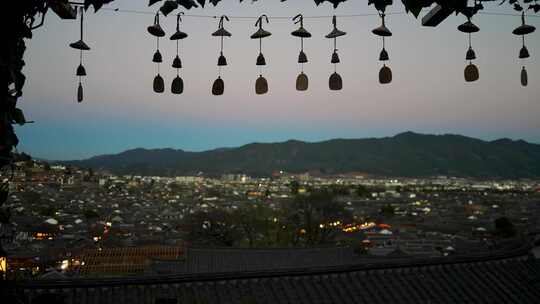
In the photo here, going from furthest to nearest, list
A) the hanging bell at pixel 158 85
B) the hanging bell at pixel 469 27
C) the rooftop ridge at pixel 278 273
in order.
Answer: the rooftop ridge at pixel 278 273 → the hanging bell at pixel 158 85 → the hanging bell at pixel 469 27

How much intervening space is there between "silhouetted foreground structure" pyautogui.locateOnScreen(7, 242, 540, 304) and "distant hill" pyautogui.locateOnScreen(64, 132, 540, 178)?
7318cm

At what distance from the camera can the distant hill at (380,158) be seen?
85.6 meters

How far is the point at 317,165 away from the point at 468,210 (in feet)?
Result: 171

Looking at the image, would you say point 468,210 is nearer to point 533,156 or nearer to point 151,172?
point 151,172

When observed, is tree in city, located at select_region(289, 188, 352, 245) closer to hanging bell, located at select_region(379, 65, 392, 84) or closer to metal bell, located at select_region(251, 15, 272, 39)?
hanging bell, located at select_region(379, 65, 392, 84)

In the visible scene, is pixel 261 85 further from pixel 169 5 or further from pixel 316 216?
pixel 316 216

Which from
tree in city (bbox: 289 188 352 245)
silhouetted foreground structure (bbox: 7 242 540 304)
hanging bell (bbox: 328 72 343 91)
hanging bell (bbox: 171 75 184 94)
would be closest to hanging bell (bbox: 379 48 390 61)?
hanging bell (bbox: 328 72 343 91)

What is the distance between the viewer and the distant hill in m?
85.6

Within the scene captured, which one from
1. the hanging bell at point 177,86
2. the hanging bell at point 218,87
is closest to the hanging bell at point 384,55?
the hanging bell at point 218,87

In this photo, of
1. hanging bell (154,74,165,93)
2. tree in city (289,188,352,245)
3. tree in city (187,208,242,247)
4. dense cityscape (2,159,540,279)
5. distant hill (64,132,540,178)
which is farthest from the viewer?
distant hill (64,132,540,178)

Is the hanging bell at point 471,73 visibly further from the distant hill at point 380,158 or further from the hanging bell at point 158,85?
the distant hill at point 380,158

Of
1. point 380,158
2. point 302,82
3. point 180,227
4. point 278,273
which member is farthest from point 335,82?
point 380,158

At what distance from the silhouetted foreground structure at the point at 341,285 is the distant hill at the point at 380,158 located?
2881 inches

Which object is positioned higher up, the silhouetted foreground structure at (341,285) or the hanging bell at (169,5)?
the hanging bell at (169,5)
